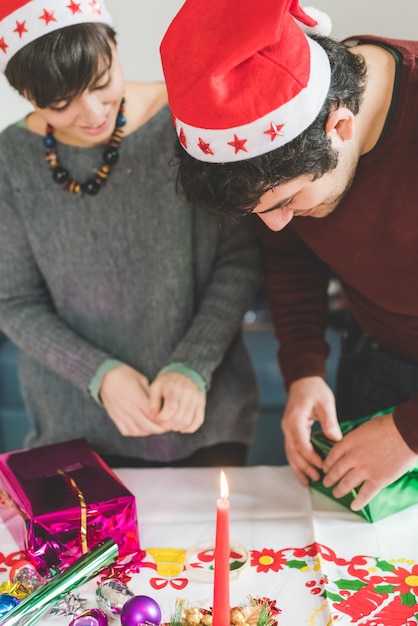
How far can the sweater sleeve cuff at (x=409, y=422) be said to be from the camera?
1.00 meters

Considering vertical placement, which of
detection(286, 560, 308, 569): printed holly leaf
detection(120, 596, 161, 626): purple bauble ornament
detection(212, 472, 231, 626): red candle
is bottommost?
detection(286, 560, 308, 569): printed holly leaf

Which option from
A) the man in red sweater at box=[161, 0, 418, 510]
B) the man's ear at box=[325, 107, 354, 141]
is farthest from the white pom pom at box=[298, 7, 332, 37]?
the man's ear at box=[325, 107, 354, 141]

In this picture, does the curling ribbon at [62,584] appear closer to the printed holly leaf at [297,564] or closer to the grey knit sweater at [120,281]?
the printed holly leaf at [297,564]

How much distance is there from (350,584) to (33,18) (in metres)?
0.85

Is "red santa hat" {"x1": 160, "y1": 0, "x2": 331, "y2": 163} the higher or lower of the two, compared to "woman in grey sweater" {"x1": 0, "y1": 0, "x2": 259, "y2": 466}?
higher

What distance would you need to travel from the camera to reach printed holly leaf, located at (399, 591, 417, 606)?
864mm

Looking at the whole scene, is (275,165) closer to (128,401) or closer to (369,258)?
(369,258)

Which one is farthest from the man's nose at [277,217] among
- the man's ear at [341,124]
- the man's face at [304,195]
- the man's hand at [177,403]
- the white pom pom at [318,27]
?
the man's hand at [177,403]

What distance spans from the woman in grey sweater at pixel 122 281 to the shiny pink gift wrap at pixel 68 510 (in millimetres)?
176

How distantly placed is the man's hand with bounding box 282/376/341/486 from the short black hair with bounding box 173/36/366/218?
1.21 ft

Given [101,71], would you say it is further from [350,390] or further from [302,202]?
[350,390]

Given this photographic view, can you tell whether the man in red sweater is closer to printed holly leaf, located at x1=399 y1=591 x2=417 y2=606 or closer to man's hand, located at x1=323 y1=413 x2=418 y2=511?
man's hand, located at x1=323 y1=413 x2=418 y2=511

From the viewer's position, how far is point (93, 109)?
3.40 ft

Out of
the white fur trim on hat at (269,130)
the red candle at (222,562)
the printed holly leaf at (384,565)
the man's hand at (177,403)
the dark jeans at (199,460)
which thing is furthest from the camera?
the dark jeans at (199,460)
